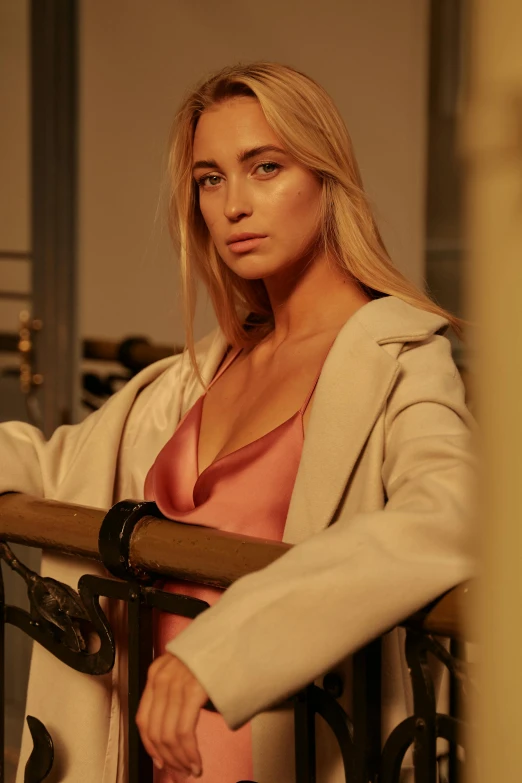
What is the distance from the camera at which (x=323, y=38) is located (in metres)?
4.26

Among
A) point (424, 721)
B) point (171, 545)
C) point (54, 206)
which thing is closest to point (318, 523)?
point (171, 545)

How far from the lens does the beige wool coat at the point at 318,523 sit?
1021 millimetres

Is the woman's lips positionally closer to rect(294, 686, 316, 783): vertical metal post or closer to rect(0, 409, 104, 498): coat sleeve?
rect(0, 409, 104, 498): coat sleeve

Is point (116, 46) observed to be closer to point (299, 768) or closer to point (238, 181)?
point (238, 181)

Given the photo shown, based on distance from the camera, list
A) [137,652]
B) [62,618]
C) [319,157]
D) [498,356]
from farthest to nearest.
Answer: [319,157], [62,618], [137,652], [498,356]

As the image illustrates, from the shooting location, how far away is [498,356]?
1.58 ft

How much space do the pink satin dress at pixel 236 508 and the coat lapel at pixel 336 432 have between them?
130 mm

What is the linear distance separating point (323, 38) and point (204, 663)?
3.65 meters

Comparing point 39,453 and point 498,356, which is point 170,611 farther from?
point 498,356

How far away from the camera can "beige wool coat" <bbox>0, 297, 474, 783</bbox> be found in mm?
1021

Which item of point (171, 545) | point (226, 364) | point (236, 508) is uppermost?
point (226, 364)

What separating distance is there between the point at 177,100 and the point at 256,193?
9.55 feet

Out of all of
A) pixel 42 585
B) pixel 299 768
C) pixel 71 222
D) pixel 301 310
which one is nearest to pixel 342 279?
pixel 301 310

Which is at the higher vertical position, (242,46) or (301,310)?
(242,46)
